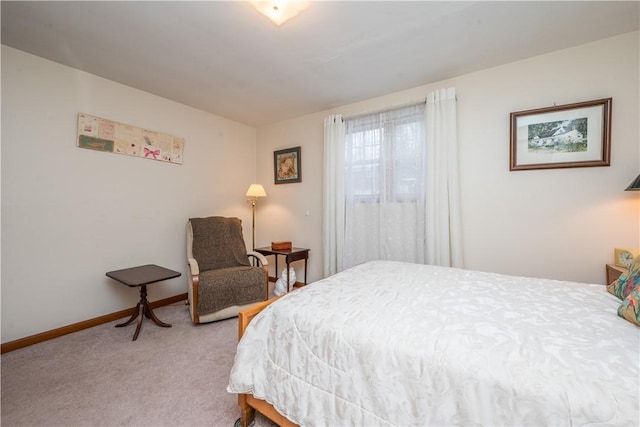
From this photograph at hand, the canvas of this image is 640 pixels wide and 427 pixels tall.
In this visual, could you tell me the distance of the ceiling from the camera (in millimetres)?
1817

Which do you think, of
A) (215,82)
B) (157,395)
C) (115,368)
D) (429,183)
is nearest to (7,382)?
(115,368)

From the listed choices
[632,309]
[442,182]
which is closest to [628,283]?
[632,309]

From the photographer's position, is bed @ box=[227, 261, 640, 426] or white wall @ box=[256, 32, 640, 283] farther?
white wall @ box=[256, 32, 640, 283]

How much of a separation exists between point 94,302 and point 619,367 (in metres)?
3.79

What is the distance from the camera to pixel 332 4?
5.79ft

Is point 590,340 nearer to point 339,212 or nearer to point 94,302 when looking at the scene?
point 339,212

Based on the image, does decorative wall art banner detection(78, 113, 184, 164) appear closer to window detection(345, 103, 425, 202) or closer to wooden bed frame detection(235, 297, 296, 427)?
window detection(345, 103, 425, 202)

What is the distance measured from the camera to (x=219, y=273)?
2852 mm

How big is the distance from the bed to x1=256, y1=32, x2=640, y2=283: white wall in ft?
2.85

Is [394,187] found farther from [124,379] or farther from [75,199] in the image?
[75,199]

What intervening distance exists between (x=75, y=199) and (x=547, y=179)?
4446mm

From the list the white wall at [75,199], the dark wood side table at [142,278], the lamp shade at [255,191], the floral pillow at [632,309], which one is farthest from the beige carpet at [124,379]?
the lamp shade at [255,191]

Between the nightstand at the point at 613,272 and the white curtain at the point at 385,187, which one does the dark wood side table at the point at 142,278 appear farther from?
the nightstand at the point at 613,272

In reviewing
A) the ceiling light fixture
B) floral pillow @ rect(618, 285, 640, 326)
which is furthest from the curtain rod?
floral pillow @ rect(618, 285, 640, 326)
